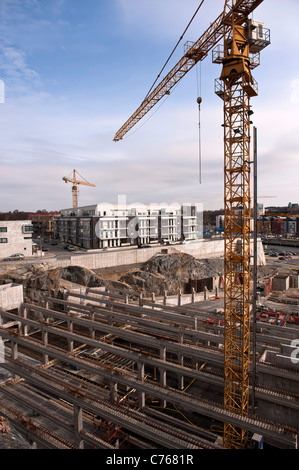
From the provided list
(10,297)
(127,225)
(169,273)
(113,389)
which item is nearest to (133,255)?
(169,273)

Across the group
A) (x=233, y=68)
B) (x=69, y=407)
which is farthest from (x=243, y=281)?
(x=69, y=407)

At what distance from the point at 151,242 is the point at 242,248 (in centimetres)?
4828

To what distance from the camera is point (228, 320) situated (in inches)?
485

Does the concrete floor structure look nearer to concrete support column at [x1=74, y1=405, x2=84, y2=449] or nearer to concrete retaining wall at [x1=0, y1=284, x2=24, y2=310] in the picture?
concrete support column at [x1=74, y1=405, x2=84, y2=449]

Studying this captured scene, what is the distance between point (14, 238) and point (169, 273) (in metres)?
24.3

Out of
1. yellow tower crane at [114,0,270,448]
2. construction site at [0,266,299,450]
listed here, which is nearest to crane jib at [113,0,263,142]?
yellow tower crane at [114,0,270,448]

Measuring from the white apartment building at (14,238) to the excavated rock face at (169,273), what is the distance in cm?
1709

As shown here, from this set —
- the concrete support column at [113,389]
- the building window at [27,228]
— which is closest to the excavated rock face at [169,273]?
the building window at [27,228]

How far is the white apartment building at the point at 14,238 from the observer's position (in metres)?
41.4

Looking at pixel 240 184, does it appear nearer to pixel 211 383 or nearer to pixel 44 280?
pixel 211 383

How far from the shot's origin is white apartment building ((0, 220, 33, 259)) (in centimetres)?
4141

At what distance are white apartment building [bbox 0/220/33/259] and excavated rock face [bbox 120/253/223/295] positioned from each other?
17.1 m

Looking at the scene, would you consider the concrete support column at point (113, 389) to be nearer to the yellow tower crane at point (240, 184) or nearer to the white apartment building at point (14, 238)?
the yellow tower crane at point (240, 184)
